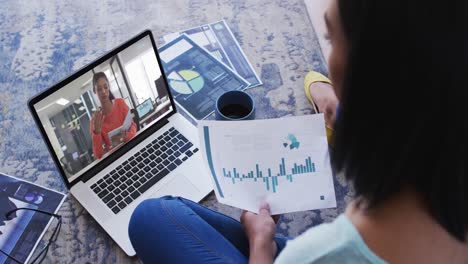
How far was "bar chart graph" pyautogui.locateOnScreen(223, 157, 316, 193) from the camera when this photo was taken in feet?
2.97

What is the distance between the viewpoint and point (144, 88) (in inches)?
40.1

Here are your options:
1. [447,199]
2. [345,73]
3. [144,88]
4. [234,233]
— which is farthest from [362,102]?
[144,88]

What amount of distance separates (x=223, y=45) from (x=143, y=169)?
439 millimetres

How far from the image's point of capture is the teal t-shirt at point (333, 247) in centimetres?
53

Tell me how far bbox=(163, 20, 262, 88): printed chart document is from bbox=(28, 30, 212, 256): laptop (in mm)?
244

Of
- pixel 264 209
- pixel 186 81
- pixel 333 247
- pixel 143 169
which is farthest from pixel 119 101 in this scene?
pixel 333 247

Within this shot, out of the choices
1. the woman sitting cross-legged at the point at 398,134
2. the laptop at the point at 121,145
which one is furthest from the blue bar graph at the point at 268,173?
the woman sitting cross-legged at the point at 398,134

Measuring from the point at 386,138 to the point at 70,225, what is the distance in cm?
72

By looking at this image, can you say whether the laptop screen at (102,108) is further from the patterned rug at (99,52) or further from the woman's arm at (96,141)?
the patterned rug at (99,52)

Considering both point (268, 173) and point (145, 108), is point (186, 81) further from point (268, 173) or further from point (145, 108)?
point (268, 173)

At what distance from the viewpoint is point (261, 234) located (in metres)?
0.84

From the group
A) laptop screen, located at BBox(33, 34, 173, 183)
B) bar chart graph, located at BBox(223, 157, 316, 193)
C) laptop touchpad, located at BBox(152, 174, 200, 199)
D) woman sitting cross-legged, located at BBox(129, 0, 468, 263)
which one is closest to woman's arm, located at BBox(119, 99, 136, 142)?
laptop screen, located at BBox(33, 34, 173, 183)

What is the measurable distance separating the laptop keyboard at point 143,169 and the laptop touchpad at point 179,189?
24 mm

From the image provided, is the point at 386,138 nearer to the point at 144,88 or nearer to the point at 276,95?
the point at 144,88
